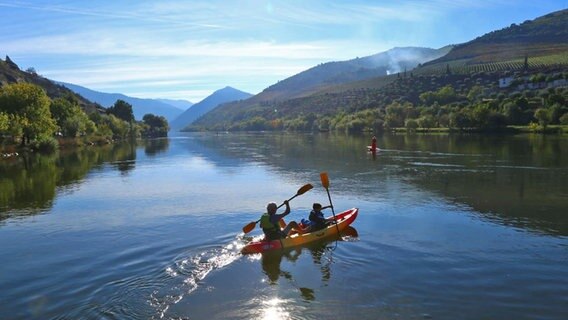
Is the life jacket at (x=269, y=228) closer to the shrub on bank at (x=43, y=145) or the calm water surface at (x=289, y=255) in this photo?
the calm water surface at (x=289, y=255)

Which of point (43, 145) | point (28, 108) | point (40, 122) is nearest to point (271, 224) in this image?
point (28, 108)

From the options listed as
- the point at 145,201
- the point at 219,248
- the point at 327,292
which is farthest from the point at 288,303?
the point at 145,201

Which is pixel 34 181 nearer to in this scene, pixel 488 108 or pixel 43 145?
pixel 43 145

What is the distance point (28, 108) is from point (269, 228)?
68866 mm

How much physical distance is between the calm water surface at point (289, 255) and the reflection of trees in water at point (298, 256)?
0.23 feet

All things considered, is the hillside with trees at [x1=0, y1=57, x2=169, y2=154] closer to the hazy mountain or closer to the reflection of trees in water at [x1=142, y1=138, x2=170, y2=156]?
the hazy mountain

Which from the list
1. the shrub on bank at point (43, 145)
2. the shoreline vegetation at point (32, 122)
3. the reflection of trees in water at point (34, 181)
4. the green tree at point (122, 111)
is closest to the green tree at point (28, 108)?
the shoreline vegetation at point (32, 122)

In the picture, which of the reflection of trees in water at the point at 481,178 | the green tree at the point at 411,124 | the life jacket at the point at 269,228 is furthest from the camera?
the green tree at the point at 411,124

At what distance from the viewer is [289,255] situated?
18.3 m

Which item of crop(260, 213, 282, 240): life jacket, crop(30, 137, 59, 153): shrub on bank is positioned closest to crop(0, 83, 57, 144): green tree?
crop(30, 137, 59, 153): shrub on bank

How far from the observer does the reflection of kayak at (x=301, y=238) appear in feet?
59.7

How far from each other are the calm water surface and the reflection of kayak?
0.40 m

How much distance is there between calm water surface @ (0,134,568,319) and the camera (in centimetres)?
1326

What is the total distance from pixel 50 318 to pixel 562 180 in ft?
112
